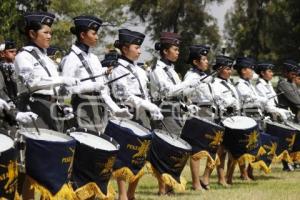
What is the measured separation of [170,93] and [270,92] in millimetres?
3789

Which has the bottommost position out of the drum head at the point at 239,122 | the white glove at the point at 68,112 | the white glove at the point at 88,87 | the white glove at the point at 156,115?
the drum head at the point at 239,122

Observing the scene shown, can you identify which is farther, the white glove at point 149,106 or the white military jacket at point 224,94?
the white military jacket at point 224,94

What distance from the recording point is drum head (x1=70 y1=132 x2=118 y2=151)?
22.8ft

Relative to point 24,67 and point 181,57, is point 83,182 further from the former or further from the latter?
point 181,57

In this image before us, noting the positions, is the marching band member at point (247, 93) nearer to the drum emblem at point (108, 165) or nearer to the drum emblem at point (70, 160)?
the drum emblem at point (108, 165)

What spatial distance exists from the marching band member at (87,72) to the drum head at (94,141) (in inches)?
12.4

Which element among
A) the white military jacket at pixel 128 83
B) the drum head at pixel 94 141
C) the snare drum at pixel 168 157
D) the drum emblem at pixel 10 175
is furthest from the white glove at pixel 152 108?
the drum emblem at pixel 10 175

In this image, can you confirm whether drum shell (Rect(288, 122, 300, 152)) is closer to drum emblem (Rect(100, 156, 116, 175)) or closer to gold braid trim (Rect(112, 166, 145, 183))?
gold braid trim (Rect(112, 166, 145, 183))

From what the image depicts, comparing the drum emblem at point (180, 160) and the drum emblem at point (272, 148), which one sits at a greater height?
the drum emblem at point (180, 160)

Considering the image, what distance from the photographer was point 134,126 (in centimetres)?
821

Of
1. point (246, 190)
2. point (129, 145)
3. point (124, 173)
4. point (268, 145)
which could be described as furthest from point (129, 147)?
point (268, 145)

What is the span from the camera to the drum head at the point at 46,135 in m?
6.44

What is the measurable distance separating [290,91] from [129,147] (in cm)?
654

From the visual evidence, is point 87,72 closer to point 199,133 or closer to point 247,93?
point 199,133
